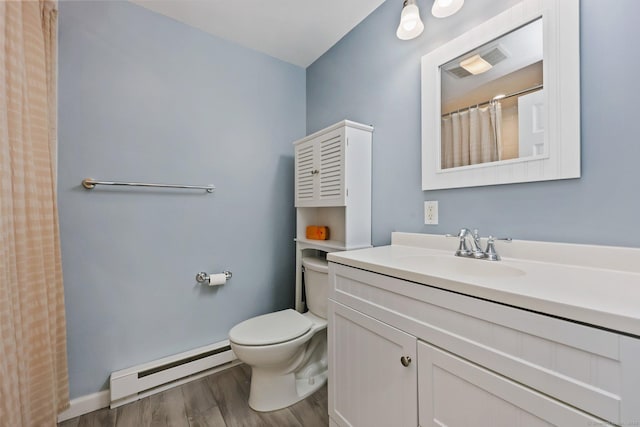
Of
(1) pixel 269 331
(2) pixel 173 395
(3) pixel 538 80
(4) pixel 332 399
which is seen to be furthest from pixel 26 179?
(3) pixel 538 80

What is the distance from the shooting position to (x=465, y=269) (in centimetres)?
108

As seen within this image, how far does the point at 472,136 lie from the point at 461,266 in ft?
1.91

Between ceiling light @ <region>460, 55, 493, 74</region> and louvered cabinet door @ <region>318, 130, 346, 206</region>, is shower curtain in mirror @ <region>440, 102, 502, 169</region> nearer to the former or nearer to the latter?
ceiling light @ <region>460, 55, 493, 74</region>

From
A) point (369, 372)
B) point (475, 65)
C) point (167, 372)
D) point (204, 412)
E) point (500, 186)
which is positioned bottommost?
point (204, 412)

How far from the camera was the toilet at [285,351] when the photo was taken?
1357 millimetres

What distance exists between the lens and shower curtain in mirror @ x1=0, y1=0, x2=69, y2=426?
33.0 inches

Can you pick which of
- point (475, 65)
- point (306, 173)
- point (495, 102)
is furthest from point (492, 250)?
point (306, 173)

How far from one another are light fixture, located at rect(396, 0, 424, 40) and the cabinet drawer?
1.12 meters

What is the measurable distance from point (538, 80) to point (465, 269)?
760mm

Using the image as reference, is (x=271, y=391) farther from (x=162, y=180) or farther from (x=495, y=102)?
(x=495, y=102)

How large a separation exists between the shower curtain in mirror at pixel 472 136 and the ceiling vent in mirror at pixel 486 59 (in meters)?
0.17

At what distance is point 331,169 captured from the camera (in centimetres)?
164

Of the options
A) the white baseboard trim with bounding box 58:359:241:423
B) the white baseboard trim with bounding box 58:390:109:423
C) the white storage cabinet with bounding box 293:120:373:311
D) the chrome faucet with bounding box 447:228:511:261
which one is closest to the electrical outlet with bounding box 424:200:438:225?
the chrome faucet with bounding box 447:228:511:261

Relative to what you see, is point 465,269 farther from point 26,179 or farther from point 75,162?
point 75,162
